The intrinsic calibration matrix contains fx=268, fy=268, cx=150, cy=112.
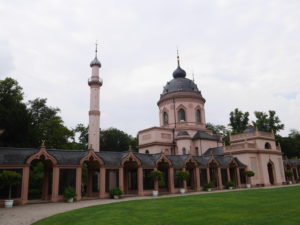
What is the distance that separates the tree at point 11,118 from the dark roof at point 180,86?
26.0m

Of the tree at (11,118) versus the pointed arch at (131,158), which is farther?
the tree at (11,118)

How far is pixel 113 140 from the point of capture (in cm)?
6756

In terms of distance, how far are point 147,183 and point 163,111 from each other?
2122 centimetres

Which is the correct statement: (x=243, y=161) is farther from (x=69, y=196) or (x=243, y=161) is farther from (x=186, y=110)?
(x=69, y=196)

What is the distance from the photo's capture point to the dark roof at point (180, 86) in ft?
167

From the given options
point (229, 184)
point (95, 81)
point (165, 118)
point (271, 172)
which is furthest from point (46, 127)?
point (271, 172)

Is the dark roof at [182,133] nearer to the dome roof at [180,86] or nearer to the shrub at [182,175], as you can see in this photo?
the dome roof at [180,86]

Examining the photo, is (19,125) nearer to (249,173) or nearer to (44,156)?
(44,156)

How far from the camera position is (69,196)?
24.4 metres

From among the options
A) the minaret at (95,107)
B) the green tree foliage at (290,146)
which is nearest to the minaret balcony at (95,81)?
the minaret at (95,107)

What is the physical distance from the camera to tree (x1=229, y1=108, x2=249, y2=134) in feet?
215

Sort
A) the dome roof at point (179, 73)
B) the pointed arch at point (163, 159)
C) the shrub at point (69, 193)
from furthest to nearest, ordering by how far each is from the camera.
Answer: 1. the dome roof at point (179, 73)
2. the pointed arch at point (163, 159)
3. the shrub at point (69, 193)

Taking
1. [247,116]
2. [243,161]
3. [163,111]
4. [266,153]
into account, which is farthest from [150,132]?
[247,116]

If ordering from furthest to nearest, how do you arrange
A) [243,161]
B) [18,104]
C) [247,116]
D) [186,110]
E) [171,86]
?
[247,116]
[171,86]
[186,110]
[243,161]
[18,104]
